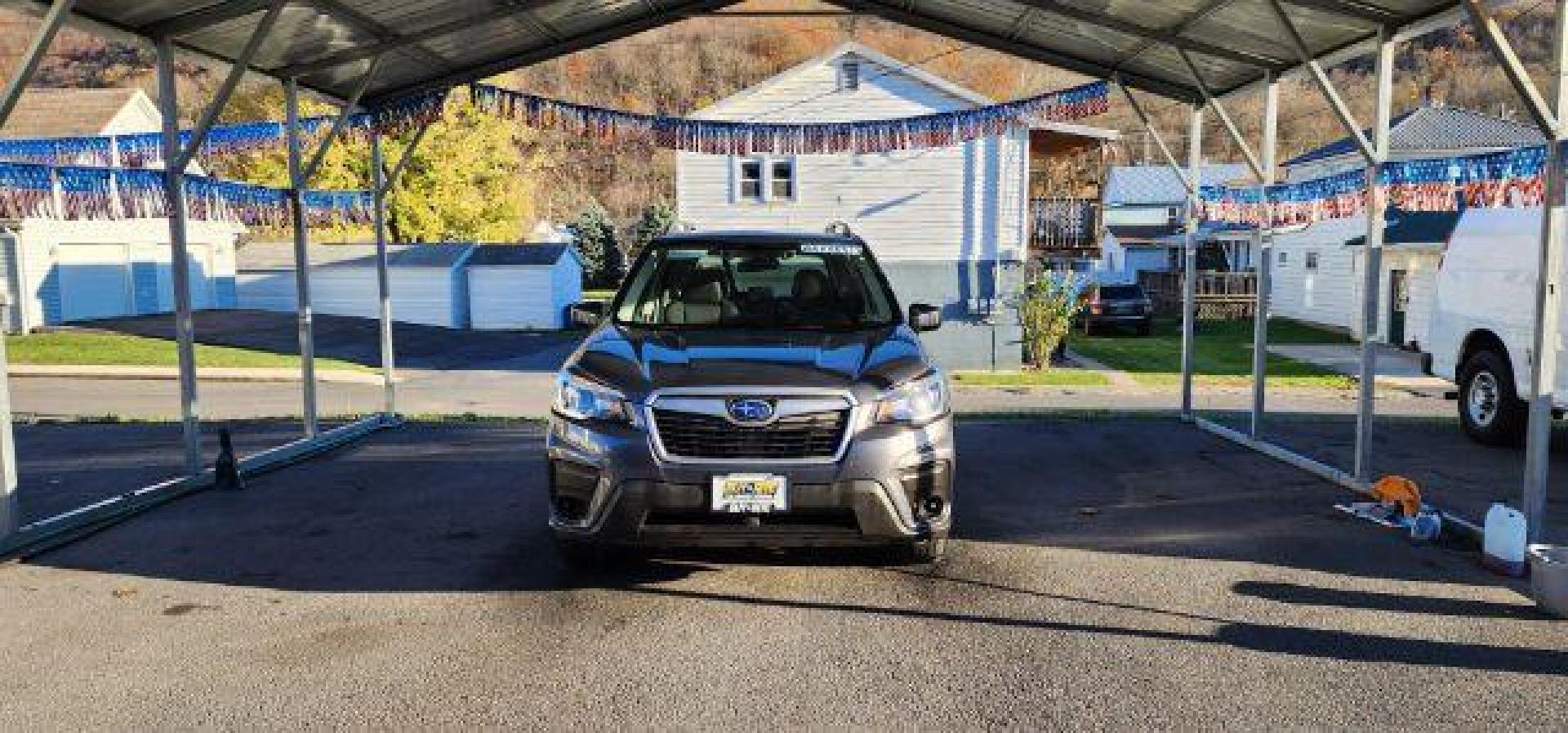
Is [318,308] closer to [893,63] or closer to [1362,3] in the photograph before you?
[893,63]

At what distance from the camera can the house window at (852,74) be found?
23828mm

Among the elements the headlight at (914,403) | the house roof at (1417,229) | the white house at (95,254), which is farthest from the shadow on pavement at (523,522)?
the house roof at (1417,229)

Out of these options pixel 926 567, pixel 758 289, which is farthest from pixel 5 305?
pixel 926 567

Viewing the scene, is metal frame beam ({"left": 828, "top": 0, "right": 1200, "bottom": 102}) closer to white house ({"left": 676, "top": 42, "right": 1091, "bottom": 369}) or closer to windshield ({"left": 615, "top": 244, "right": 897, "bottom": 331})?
windshield ({"left": 615, "top": 244, "right": 897, "bottom": 331})

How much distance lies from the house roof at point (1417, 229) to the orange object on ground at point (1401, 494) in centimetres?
1942

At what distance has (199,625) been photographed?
5.11 metres

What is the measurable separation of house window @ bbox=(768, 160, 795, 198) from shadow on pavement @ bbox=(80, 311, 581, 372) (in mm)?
6220

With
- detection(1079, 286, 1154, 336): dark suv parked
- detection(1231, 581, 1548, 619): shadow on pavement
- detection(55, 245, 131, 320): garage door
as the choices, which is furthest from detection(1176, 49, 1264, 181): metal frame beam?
detection(55, 245, 131, 320): garage door

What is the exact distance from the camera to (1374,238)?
7750 mm

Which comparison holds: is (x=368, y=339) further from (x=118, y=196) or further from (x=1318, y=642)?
(x=1318, y=642)

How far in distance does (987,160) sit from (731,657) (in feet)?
66.1

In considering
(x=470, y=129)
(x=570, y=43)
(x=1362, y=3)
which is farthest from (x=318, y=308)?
(x=1362, y=3)

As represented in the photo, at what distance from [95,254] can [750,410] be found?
30.1 meters

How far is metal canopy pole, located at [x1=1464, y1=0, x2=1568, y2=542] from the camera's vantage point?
5730mm
